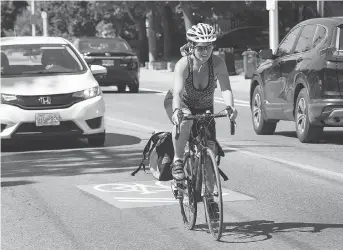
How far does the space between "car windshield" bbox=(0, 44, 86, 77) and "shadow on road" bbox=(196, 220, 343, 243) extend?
7299 mm

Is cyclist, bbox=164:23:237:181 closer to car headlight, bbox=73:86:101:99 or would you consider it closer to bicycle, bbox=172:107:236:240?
bicycle, bbox=172:107:236:240

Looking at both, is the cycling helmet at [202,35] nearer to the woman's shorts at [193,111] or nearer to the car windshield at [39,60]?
the woman's shorts at [193,111]

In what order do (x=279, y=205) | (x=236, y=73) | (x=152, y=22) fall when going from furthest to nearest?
1. (x=152, y=22)
2. (x=236, y=73)
3. (x=279, y=205)

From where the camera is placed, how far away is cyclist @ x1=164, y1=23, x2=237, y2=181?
7695 millimetres

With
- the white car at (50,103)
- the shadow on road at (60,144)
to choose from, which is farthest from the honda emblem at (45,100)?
the shadow on road at (60,144)

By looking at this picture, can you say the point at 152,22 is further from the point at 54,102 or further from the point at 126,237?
the point at 126,237

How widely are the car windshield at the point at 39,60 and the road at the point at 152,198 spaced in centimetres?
111

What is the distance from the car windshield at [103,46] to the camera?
28.4 metres

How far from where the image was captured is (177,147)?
→ 8148mm

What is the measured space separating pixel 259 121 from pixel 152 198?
20.7 ft

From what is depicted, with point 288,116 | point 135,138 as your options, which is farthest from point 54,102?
point 288,116

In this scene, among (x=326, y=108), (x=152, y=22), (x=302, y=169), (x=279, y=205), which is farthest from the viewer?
(x=152, y=22)

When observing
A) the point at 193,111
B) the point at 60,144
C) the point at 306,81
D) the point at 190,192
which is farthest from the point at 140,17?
the point at 190,192

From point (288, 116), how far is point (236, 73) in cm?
2157
